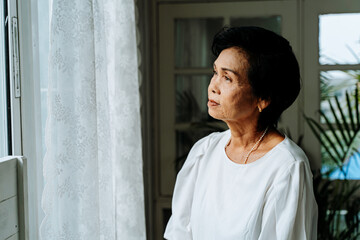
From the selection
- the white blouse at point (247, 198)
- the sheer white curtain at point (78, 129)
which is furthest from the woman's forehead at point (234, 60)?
the sheer white curtain at point (78, 129)

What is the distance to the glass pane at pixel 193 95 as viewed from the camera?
9.23 ft

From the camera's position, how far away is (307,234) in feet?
3.90

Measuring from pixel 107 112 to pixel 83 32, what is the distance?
0.27 metres

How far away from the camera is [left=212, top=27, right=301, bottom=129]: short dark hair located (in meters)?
1.24

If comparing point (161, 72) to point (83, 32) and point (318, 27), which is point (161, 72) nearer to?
point (318, 27)

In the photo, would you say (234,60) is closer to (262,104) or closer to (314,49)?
(262,104)

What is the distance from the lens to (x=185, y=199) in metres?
1.47

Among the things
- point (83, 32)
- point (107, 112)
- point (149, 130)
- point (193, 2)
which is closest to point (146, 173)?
point (149, 130)

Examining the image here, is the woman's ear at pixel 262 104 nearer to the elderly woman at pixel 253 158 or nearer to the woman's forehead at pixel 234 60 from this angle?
the elderly woman at pixel 253 158

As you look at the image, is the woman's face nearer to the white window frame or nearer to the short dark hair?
the short dark hair

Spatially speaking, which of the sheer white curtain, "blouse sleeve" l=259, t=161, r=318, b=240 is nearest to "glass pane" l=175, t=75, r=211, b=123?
the sheer white curtain

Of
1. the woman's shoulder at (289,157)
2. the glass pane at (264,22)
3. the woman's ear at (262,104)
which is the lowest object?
the woman's shoulder at (289,157)

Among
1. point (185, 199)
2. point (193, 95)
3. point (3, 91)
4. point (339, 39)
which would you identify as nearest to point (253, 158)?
point (185, 199)

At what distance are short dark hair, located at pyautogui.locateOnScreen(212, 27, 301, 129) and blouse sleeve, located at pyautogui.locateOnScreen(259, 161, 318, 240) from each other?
209mm
